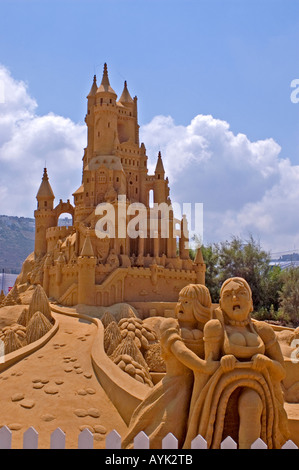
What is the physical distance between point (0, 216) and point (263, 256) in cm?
12459

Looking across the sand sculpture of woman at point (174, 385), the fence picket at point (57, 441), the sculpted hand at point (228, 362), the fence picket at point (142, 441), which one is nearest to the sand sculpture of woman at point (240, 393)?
the sculpted hand at point (228, 362)

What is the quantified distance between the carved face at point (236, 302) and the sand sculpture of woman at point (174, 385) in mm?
857

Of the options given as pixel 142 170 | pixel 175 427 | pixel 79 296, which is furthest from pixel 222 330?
pixel 142 170

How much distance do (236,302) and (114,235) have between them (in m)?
22.3

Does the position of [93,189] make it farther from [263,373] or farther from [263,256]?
[263,373]

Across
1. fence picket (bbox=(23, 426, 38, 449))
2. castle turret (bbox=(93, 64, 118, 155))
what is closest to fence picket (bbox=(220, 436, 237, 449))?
fence picket (bbox=(23, 426, 38, 449))

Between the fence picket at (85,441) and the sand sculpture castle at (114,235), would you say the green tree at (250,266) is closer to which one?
the sand sculpture castle at (114,235)

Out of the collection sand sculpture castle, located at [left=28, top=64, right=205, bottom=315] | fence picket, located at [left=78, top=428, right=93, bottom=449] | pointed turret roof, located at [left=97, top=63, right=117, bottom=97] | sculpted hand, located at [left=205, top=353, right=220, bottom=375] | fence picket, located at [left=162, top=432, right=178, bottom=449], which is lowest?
fence picket, located at [left=162, top=432, right=178, bottom=449]

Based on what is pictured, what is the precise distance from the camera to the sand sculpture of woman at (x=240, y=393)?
24.4ft

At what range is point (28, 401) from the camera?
14.0 meters

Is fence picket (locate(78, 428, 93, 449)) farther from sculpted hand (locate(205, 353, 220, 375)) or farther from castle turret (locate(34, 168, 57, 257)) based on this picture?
castle turret (locate(34, 168, 57, 257))

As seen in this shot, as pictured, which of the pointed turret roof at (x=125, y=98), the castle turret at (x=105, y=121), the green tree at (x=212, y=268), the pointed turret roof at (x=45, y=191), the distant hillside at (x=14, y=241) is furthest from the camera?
the distant hillside at (x=14, y=241)

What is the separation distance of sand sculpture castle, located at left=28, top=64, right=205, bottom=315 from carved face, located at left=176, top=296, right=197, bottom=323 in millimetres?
18687

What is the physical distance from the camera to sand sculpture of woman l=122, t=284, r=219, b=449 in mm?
7832
